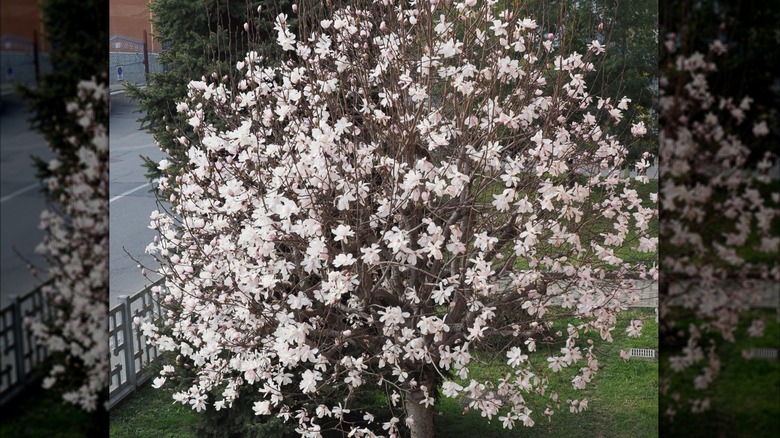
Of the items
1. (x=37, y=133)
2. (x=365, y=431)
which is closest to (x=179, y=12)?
(x=365, y=431)

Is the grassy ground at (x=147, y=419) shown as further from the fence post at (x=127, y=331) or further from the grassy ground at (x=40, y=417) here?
the grassy ground at (x=40, y=417)

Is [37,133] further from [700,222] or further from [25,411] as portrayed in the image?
[700,222]

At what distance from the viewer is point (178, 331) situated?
9.72 feet

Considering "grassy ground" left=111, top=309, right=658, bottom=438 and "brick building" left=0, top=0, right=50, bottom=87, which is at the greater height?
"brick building" left=0, top=0, right=50, bottom=87

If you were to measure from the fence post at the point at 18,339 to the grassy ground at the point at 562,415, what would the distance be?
2.76m

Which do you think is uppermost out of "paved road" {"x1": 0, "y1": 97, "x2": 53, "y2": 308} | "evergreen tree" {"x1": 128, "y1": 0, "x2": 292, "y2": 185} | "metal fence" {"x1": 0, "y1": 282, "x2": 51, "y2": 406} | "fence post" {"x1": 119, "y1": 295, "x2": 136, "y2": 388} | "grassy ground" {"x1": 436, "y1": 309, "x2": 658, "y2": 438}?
"evergreen tree" {"x1": 128, "y1": 0, "x2": 292, "y2": 185}

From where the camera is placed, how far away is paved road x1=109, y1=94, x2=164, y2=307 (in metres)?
4.09

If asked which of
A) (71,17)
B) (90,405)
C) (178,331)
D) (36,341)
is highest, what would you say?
(71,17)

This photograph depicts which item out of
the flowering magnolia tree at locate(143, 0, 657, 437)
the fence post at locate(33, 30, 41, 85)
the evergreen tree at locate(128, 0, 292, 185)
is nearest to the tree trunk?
the flowering magnolia tree at locate(143, 0, 657, 437)

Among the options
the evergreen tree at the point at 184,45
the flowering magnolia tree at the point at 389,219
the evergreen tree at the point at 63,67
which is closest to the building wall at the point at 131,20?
the evergreen tree at the point at 184,45

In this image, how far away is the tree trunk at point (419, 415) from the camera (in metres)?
3.09

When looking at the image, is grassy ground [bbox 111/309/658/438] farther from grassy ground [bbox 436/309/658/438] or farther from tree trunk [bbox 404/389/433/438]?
tree trunk [bbox 404/389/433/438]

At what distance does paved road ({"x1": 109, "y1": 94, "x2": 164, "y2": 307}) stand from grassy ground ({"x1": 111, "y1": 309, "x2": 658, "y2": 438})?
589mm

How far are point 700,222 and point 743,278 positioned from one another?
9 cm
